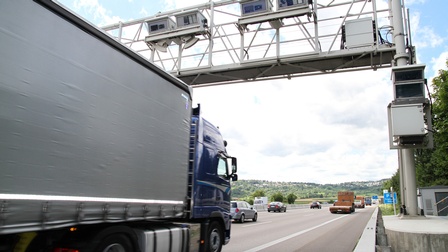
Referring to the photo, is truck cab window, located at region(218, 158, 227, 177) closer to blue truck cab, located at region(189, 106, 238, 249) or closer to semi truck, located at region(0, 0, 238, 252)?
blue truck cab, located at region(189, 106, 238, 249)

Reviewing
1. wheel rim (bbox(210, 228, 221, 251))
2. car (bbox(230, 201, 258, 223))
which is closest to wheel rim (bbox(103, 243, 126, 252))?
wheel rim (bbox(210, 228, 221, 251))

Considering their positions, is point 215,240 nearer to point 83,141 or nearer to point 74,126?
point 83,141

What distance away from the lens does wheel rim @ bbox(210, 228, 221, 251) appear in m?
7.37

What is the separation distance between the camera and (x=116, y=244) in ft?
15.1

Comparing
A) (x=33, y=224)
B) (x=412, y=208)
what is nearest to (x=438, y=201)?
(x=412, y=208)

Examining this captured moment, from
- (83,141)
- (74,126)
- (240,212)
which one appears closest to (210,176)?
(83,141)

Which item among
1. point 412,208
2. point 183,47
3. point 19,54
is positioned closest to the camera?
point 19,54

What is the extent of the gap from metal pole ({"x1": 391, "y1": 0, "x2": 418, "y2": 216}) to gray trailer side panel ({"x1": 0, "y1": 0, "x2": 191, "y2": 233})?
34.3ft

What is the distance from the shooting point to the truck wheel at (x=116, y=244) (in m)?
4.34

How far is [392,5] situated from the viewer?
13.3m

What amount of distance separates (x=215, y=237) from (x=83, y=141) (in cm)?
453

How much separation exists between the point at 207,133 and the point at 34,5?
4.55 metres

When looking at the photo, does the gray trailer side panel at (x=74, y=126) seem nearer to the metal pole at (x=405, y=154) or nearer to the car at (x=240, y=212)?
the metal pole at (x=405, y=154)

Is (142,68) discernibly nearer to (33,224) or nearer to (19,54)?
(19,54)
